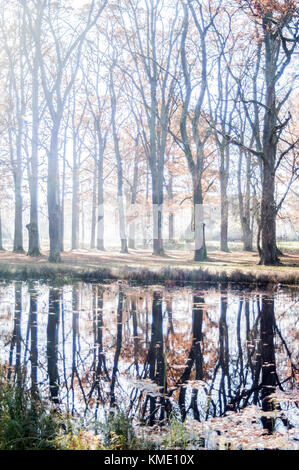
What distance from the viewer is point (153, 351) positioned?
677 centimetres

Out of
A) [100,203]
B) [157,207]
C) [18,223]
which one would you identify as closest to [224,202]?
[157,207]

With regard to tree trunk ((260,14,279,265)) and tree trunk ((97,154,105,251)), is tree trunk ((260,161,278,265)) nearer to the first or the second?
tree trunk ((260,14,279,265))

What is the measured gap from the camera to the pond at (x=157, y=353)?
4.71 meters

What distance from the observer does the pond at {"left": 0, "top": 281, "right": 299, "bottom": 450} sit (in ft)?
15.5

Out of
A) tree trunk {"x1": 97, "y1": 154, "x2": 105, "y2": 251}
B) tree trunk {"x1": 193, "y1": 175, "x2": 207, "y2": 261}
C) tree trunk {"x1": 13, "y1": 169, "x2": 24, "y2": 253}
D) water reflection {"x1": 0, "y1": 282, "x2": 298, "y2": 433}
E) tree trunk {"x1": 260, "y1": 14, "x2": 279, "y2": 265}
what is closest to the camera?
water reflection {"x1": 0, "y1": 282, "x2": 298, "y2": 433}

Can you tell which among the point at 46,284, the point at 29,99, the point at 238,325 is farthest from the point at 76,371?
the point at 29,99

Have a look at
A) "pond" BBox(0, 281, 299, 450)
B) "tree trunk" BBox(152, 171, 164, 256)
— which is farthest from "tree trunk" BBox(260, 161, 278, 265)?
"tree trunk" BBox(152, 171, 164, 256)

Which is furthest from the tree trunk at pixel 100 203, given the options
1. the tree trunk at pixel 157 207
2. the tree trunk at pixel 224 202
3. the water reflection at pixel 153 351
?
the water reflection at pixel 153 351

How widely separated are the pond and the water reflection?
0.01 meters

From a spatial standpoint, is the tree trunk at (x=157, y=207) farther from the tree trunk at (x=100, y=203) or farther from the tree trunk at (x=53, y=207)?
the tree trunk at (x=53, y=207)

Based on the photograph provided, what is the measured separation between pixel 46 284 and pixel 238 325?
726 centimetres

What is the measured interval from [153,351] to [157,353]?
0.12m

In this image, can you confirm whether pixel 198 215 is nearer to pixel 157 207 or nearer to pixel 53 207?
pixel 157 207

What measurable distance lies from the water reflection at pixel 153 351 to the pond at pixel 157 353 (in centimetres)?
1
